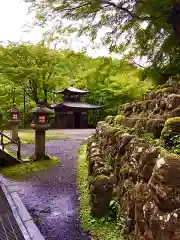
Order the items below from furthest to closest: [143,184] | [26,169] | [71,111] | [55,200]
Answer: [71,111] < [26,169] < [55,200] < [143,184]

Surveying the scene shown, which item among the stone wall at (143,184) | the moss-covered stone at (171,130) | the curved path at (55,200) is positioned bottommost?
the curved path at (55,200)

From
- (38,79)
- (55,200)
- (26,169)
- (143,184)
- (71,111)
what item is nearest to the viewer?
(143,184)

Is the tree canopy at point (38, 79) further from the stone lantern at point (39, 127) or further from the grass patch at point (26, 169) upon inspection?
the grass patch at point (26, 169)

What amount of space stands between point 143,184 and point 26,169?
24.7 feet

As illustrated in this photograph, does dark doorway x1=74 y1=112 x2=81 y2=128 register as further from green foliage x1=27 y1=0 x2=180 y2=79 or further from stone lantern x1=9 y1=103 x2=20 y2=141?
green foliage x1=27 y1=0 x2=180 y2=79

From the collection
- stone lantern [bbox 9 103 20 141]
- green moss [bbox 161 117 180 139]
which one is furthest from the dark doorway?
green moss [bbox 161 117 180 139]

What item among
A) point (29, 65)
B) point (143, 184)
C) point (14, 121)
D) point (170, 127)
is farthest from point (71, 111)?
point (143, 184)

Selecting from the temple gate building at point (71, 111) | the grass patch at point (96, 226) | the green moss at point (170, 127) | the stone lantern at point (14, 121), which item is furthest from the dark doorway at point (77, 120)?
the green moss at point (170, 127)

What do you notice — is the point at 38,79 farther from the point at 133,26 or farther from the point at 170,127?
the point at 170,127

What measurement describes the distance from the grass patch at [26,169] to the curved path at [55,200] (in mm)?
372

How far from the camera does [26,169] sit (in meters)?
10.8

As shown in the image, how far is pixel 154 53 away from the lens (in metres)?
10.1

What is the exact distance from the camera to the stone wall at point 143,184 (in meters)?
3.18

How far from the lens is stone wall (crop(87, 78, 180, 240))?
3182 millimetres
